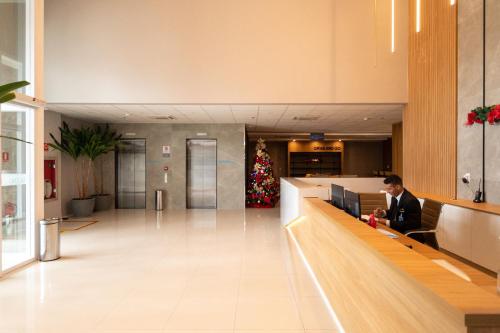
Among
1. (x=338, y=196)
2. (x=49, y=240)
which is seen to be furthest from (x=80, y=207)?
(x=338, y=196)

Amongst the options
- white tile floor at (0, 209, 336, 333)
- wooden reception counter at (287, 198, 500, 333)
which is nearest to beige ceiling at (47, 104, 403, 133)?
white tile floor at (0, 209, 336, 333)

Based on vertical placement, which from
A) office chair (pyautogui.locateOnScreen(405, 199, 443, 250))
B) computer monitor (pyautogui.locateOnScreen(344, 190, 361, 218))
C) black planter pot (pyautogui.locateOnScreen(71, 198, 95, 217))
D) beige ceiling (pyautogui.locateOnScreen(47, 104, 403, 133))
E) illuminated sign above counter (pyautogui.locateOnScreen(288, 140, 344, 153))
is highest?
beige ceiling (pyautogui.locateOnScreen(47, 104, 403, 133))

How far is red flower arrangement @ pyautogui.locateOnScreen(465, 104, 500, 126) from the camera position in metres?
5.53

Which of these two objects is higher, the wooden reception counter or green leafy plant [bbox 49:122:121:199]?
green leafy plant [bbox 49:122:121:199]

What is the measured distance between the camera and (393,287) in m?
1.82

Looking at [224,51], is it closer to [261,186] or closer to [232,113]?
[232,113]

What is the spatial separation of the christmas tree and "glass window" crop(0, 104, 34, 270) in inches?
322

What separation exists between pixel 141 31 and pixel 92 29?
4.09 feet

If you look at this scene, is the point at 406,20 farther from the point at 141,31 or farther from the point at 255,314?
the point at 255,314

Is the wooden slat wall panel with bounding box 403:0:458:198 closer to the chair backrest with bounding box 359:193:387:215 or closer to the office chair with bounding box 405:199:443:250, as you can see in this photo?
the chair backrest with bounding box 359:193:387:215

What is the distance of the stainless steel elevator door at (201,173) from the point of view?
40.4ft

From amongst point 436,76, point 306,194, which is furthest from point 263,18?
point 306,194

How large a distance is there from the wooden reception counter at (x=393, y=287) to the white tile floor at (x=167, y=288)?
2.20ft

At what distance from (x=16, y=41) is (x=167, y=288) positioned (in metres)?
4.82
